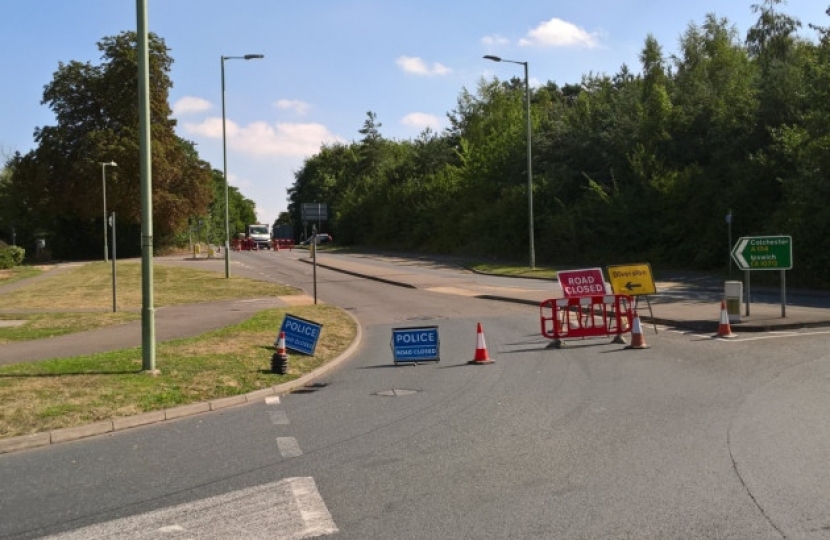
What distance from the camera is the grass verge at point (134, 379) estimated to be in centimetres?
858

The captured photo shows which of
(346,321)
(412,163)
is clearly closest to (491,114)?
(412,163)

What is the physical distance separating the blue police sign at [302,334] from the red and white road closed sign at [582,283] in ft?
17.9

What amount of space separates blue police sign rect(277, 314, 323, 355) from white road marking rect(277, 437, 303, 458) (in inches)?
224

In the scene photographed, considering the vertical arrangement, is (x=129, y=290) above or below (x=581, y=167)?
below

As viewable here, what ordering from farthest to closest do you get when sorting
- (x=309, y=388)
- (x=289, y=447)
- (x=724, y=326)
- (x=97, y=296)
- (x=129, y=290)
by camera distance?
1. (x=129, y=290)
2. (x=97, y=296)
3. (x=724, y=326)
4. (x=309, y=388)
5. (x=289, y=447)

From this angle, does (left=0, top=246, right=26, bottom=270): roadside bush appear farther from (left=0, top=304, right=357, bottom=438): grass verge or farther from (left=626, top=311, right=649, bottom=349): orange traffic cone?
(left=626, top=311, right=649, bottom=349): orange traffic cone

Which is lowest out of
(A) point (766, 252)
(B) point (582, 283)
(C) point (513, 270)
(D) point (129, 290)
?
(D) point (129, 290)

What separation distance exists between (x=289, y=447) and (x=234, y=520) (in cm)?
204

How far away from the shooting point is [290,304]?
909 inches

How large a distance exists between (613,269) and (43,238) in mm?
63681

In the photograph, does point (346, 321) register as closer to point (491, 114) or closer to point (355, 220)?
point (491, 114)

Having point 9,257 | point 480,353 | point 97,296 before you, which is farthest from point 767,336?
point 9,257

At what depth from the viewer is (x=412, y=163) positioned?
3004 inches

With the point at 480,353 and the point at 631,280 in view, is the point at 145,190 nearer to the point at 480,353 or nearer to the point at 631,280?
the point at 480,353
